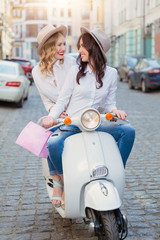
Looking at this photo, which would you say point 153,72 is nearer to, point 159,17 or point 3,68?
point 3,68

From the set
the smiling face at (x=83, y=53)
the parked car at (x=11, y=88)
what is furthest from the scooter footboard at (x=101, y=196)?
the parked car at (x=11, y=88)

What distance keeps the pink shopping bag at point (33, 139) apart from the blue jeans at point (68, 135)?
118 mm

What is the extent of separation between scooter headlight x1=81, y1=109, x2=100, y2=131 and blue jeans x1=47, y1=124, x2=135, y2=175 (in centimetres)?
26

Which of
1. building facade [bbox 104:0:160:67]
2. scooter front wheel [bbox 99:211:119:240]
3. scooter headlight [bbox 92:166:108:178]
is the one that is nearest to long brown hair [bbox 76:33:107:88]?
scooter headlight [bbox 92:166:108:178]

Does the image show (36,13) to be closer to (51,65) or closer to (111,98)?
(51,65)

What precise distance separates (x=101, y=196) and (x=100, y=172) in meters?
0.21

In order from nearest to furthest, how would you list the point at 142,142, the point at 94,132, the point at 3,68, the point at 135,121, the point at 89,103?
the point at 94,132
the point at 89,103
the point at 142,142
the point at 135,121
the point at 3,68

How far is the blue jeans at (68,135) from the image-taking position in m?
3.45

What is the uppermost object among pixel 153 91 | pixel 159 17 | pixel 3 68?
pixel 159 17

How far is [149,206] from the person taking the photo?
4.43 meters

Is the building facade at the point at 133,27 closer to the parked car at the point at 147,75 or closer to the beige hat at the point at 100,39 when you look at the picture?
the parked car at the point at 147,75

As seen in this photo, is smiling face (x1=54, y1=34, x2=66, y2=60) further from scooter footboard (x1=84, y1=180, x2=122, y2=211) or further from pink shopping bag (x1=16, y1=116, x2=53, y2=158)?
scooter footboard (x1=84, y1=180, x2=122, y2=211)

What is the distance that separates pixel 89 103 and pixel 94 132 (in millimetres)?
379

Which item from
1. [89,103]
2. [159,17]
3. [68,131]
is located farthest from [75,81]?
[159,17]
